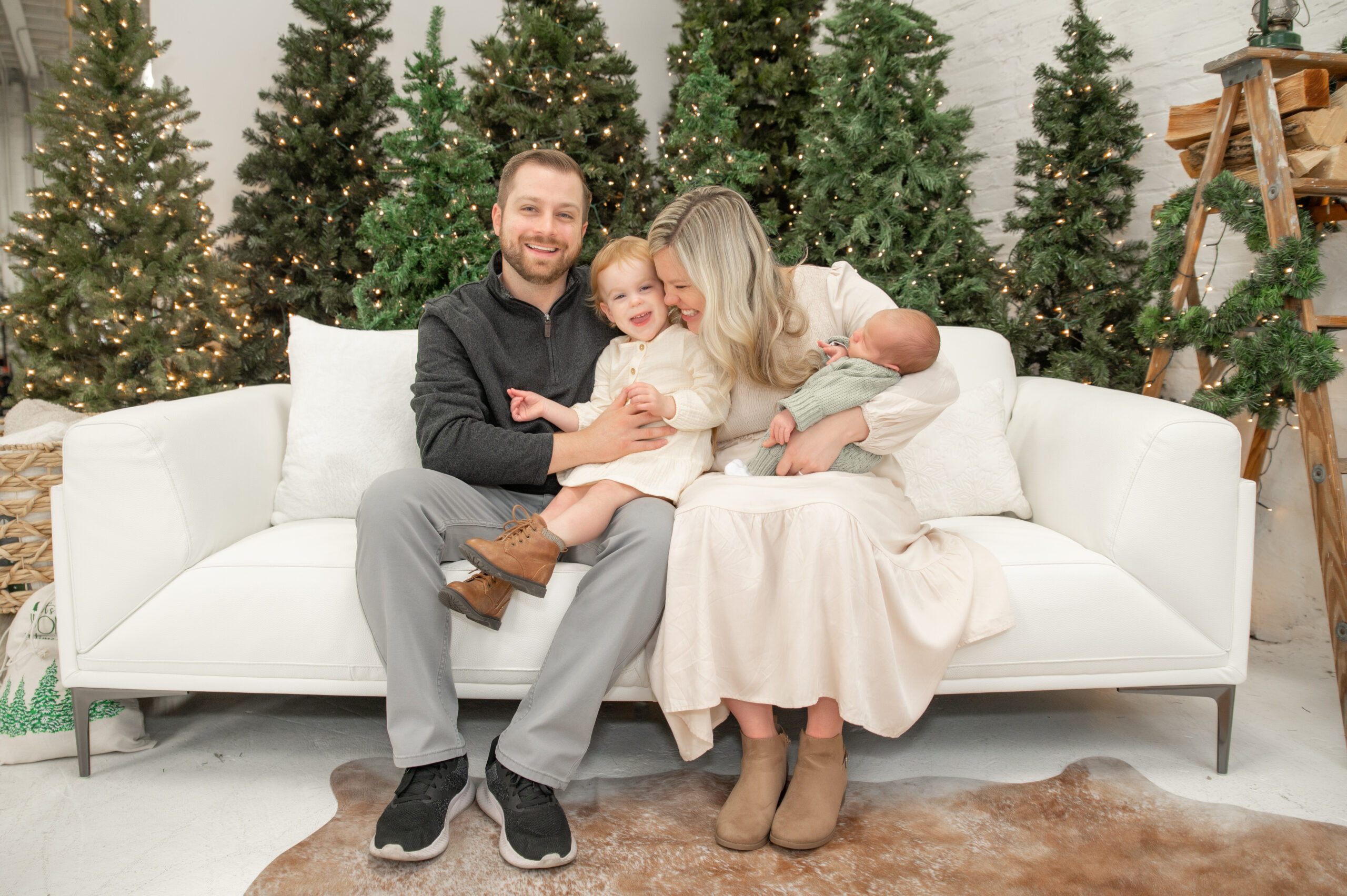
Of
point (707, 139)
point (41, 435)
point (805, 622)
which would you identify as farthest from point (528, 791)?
point (707, 139)

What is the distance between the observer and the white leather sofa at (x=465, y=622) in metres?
1.62

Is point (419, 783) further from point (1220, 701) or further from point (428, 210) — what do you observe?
point (428, 210)

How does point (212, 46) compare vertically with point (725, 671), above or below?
above

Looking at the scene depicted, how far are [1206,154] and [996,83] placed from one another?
4.03 feet

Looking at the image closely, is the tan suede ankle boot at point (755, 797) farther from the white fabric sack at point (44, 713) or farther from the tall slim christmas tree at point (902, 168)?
the tall slim christmas tree at point (902, 168)

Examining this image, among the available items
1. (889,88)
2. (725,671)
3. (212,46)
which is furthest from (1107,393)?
(212,46)

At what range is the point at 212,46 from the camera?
12.8ft

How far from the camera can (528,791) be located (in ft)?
4.66

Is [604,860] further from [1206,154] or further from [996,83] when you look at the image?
[996,83]

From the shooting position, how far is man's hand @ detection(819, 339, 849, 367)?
1.79 metres

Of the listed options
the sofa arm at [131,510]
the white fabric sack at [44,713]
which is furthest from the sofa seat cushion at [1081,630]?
the white fabric sack at [44,713]

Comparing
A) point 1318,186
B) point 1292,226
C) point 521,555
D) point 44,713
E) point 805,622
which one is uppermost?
point 1318,186

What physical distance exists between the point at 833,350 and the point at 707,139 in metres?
1.83

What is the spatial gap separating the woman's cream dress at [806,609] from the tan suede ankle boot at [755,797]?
87 millimetres
